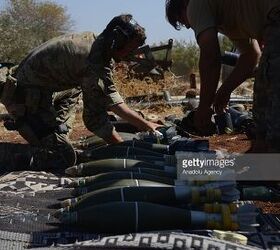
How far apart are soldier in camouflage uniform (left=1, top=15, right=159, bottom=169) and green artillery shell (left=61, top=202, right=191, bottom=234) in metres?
1.91

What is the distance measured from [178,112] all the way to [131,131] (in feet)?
10.8

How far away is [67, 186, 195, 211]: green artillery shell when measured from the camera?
305 centimetres

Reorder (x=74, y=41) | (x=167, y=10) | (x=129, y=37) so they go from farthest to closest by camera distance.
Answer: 1. (x=74, y=41)
2. (x=129, y=37)
3. (x=167, y=10)

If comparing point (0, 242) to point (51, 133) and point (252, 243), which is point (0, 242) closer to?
point (252, 243)

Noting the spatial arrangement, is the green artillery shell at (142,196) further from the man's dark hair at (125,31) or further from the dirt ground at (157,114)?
the man's dark hair at (125,31)

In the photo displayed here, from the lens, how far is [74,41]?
192 inches

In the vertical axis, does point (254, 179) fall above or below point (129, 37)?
below

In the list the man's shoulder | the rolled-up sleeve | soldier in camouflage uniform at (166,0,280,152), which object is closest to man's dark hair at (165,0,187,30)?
soldier in camouflage uniform at (166,0,280,152)

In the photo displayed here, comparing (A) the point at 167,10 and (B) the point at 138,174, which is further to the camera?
(A) the point at 167,10

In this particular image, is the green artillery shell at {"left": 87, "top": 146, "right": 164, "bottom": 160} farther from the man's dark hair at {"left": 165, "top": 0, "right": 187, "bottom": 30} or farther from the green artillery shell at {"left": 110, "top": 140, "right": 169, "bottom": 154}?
the man's dark hair at {"left": 165, "top": 0, "right": 187, "bottom": 30}

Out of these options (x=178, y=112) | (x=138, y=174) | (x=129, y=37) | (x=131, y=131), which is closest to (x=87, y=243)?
(x=138, y=174)

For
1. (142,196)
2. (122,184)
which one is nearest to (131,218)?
(142,196)

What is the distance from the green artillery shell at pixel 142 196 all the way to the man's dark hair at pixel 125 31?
1.74 metres
